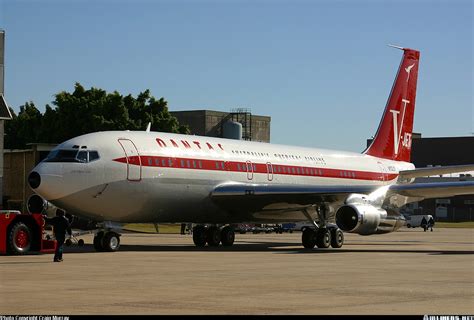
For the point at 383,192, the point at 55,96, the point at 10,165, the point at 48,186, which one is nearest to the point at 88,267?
the point at 48,186

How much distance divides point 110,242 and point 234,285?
14203mm

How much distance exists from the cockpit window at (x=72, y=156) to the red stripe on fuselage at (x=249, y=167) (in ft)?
3.36

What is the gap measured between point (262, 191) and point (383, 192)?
16.5 feet

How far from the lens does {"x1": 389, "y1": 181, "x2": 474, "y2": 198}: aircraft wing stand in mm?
36906

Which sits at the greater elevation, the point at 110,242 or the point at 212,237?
the point at 110,242

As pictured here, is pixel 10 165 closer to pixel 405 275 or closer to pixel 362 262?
pixel 362 262

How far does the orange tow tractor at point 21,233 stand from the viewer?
30062mm

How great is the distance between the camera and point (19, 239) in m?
30.6

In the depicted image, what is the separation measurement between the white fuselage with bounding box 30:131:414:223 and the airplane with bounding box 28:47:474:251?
0.13ft

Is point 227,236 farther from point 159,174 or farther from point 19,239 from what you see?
point 19,239

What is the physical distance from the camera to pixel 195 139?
38.0 m

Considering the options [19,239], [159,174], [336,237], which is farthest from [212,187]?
[19,239]

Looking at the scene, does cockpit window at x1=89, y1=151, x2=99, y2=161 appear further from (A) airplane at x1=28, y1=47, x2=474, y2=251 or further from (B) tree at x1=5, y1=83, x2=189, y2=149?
(B) tree at x1=5, y1=83, x2=189, y2=149

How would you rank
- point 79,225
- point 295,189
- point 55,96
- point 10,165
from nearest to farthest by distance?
point 295,189, point 79,225, point 10,165, point 55,96
